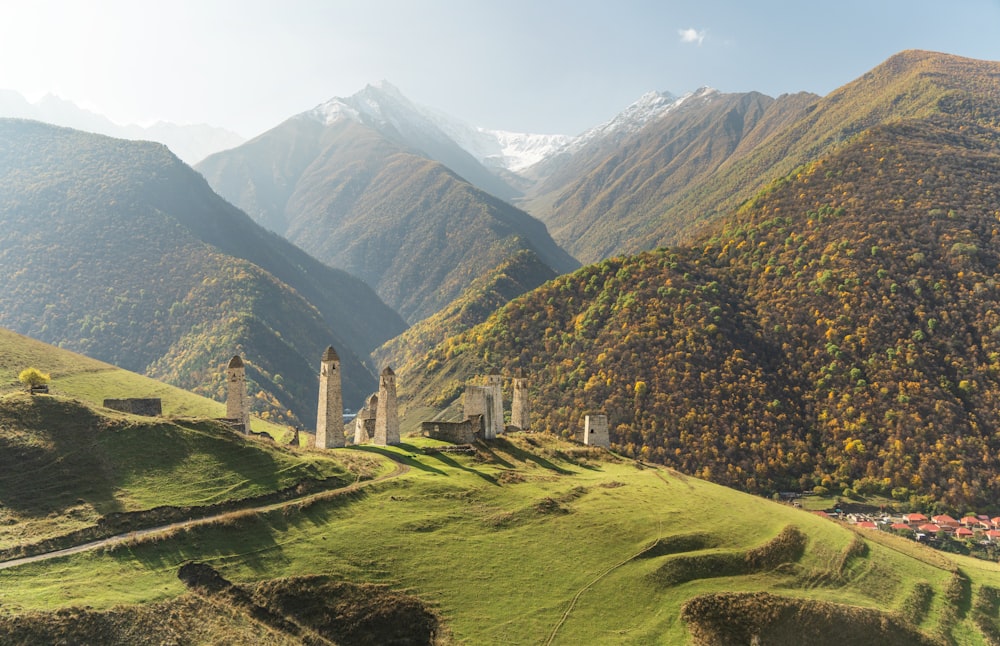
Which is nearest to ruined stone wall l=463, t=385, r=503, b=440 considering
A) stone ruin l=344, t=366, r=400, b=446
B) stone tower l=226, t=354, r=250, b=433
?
stone ruin l=344, t=366, r=400, b=446

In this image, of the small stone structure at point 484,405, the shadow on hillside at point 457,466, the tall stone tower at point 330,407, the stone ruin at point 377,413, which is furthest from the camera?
the small stone structure at point 484,405

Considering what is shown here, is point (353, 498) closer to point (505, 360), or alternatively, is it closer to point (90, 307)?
point (505, 360)

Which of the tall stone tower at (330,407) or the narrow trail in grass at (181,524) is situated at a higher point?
the tall stone tower at (330,407)

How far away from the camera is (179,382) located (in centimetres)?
16000

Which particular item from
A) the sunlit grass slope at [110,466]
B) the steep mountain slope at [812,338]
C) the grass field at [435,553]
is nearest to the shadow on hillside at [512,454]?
the grass field at [435,553]

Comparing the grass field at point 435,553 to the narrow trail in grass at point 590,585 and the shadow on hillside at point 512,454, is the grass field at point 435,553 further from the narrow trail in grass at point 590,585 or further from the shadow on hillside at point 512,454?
the shadow on hillside at point 512,454

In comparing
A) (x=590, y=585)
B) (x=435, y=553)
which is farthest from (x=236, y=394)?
(x=590, y=585)

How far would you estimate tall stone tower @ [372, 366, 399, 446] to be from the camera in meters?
50.7

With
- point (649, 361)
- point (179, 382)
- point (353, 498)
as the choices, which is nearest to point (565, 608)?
point (353, 498)

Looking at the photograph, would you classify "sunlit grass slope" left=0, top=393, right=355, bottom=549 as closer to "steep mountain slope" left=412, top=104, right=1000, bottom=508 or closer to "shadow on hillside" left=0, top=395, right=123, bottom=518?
"shadow on hillside" left=0, top=395, right=123, bottom=518

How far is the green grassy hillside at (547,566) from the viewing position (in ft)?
91.1

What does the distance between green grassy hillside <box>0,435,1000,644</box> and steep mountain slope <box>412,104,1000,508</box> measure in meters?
52.4

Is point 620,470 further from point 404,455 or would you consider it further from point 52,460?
point 52,460

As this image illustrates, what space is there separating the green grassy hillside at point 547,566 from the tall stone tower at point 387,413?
7.04 feet
